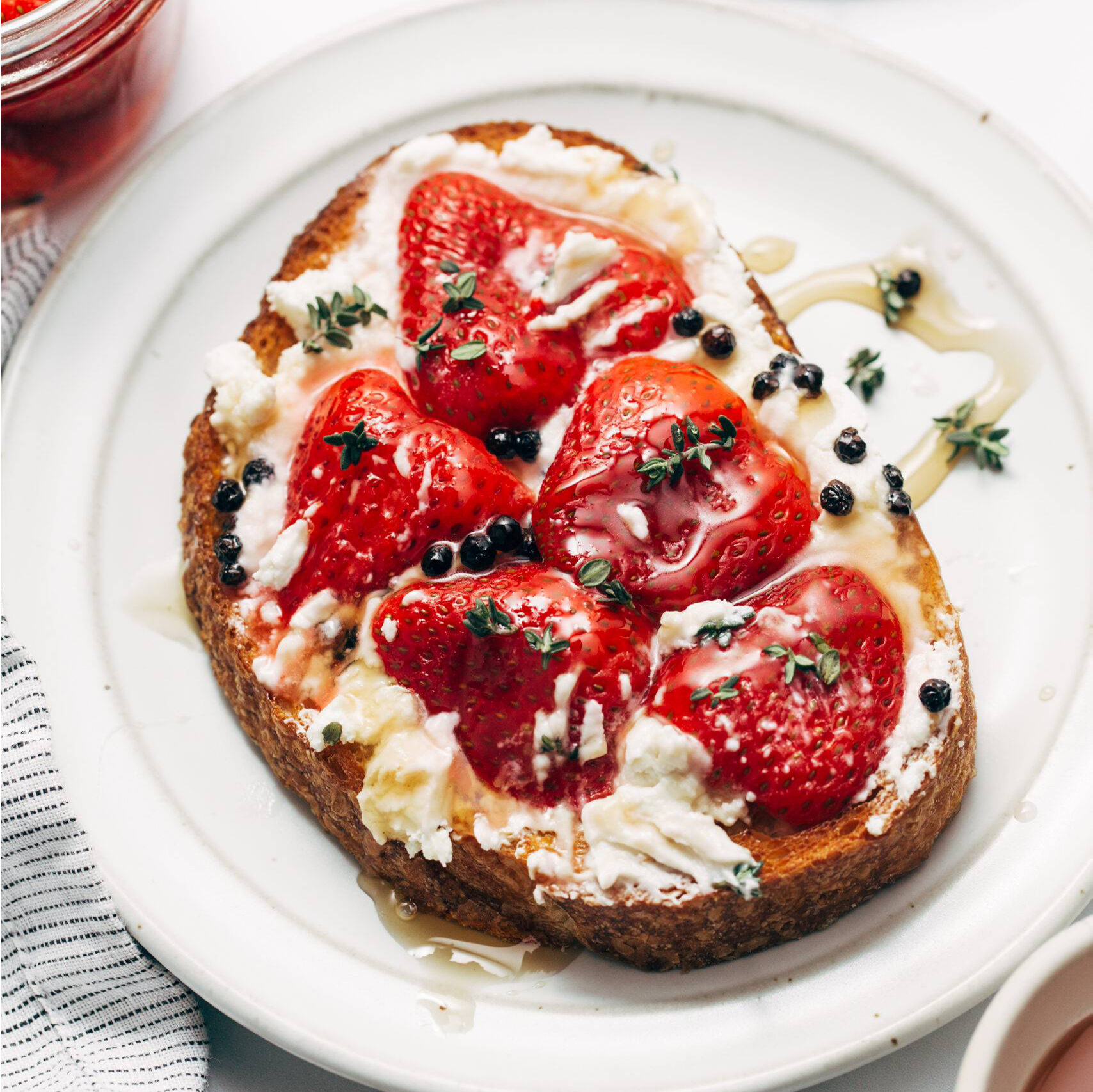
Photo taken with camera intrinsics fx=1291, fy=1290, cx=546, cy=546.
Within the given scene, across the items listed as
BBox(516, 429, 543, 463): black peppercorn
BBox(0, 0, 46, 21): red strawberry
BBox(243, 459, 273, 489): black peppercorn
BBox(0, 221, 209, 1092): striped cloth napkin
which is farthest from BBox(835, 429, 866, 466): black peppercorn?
BBox(0, 0, 46, 21): red strawberry

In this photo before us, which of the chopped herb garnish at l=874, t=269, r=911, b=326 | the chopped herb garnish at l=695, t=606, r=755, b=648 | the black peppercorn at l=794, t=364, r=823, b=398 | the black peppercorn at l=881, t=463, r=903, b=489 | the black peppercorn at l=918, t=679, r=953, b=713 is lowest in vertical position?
the chopped herb garnish at l=695, t=606, r=755, b=648

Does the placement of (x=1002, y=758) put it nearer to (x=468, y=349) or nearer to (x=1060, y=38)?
(x=468, y=349)

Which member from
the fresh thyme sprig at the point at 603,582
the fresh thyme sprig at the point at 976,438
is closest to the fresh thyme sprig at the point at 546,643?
the fresh thyme sprig at the point at 603,582

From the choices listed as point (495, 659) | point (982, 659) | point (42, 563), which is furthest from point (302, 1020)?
point (982, 659)

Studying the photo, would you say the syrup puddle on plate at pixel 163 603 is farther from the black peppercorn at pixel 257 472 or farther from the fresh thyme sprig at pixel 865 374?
the fresh thyme sprig at pixel 865 374

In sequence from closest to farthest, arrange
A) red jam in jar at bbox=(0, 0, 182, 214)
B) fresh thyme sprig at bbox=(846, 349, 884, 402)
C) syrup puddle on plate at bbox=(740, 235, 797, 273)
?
red jam in jar at bbox=(0, 0, 182, 214) < fresh thyme sprig at bbox=(846, 349, 884, 402) < syrup puddle on plate at bbox=(740, 235, 797, 273)

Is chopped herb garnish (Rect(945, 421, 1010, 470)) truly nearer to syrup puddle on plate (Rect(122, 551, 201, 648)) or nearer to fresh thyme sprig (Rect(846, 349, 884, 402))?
Answer: fresh thyme sprig (Rect(846, 349, 884, 402))

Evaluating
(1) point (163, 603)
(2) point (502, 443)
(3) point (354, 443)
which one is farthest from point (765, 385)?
(1) point (163, 603)
